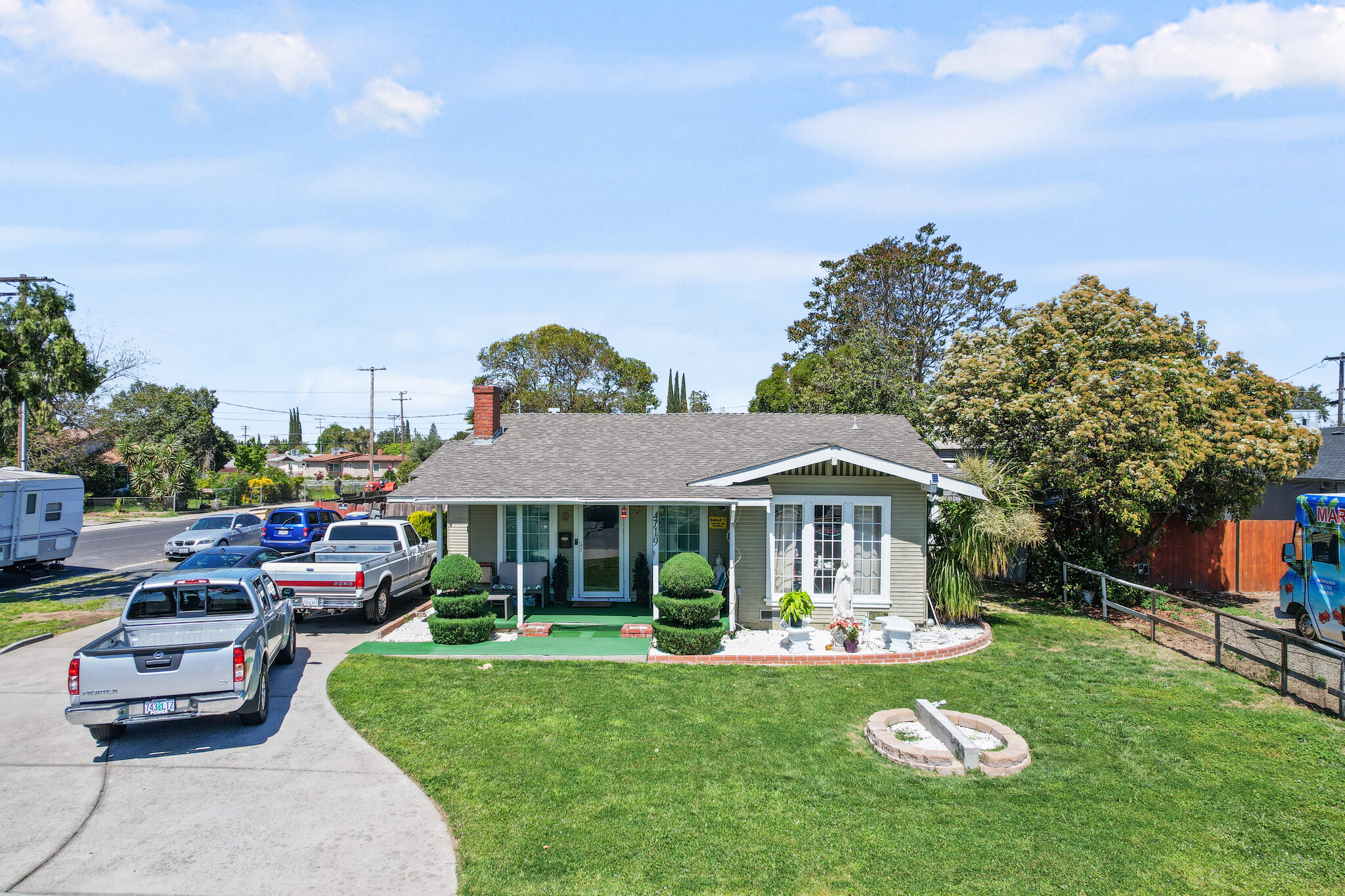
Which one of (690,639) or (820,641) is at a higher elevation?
(690,639)

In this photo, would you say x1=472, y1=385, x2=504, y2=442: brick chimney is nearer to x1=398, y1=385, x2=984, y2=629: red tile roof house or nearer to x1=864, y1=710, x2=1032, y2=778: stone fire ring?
x1=398, y1=385, x2=984, y2=629: red tile roof house

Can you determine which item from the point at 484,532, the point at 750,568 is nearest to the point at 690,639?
the point at 750,568

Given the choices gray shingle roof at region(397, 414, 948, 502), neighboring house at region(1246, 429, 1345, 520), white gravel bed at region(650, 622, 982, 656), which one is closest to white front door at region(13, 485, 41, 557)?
gray shingle roof at region(397, 414, 948, 502)

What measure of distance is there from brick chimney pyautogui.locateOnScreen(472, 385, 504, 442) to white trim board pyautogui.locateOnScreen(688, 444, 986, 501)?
7461 mm

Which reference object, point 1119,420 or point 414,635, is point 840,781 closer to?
point 414,635

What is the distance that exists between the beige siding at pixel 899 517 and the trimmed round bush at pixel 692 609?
2.33 meters

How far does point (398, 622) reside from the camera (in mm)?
15422

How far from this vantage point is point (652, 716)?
9.95m

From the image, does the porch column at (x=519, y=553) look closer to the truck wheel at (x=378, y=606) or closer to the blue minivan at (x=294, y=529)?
the truck wheel at (x=378, y=606)

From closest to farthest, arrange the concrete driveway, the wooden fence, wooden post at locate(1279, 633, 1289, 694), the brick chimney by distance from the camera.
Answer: the concrete driveway
wooden post at locate(1279, 633, 1289, 694)
the brick chimney
the wooden fence

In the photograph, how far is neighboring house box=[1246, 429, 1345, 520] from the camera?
2553cm

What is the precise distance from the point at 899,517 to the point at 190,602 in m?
12.4

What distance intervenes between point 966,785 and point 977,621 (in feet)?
28.0

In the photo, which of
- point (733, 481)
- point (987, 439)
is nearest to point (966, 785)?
point (733, 481)
